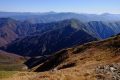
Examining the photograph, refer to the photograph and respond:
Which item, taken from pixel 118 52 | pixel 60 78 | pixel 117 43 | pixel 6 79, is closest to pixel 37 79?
pixel 60 78

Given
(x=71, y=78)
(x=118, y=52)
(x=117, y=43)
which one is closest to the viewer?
(x=71, y=78)

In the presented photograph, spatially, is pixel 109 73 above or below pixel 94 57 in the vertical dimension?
above

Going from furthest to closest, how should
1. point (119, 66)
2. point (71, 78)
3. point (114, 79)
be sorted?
point (119, 66)
point (71, 78)
point (114, 79)

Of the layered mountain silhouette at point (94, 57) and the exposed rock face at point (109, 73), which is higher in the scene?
the exposed rock face at point (109, 73)

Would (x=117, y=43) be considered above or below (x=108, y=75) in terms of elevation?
below

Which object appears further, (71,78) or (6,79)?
(6,79)

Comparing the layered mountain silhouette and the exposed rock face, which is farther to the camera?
the layered mountain silhouette

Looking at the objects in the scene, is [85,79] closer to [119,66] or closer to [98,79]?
[98,79]

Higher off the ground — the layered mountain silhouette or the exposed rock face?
the exposed rock face

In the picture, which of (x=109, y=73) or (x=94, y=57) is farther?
(x=94, y=57)

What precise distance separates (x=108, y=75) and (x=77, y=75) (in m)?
4.31

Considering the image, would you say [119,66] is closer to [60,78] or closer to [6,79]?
[60,78]

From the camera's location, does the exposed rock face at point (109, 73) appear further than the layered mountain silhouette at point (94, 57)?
No

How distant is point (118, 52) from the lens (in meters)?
58.8
